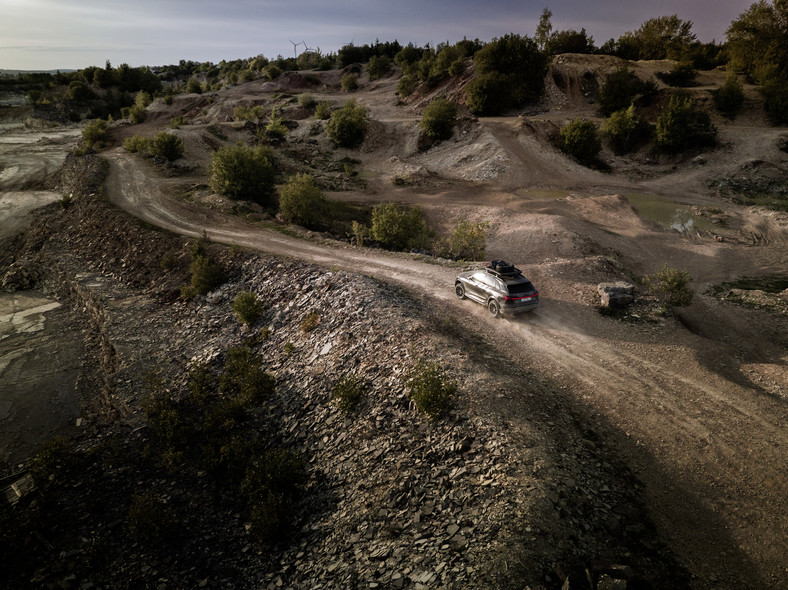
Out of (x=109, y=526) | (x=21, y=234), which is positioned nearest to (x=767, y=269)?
(x=109, y=526)

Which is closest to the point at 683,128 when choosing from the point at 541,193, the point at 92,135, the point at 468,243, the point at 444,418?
the point at 541,193

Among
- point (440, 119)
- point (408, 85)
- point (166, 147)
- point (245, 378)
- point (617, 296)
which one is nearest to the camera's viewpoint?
point (245, 378)

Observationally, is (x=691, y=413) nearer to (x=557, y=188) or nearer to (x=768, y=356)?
(x=768, y=356)

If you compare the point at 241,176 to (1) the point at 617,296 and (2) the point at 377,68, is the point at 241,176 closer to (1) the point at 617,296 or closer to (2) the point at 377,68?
(1) the point at 617,296

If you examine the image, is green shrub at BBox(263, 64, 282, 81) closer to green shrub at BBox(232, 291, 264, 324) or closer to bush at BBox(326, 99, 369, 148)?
bush at BBox(326, 99, 369, 148)

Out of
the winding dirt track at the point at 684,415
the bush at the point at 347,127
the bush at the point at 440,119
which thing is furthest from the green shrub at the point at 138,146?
the winding dirt track at the point at 684,415

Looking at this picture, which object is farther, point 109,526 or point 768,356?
point 768,356

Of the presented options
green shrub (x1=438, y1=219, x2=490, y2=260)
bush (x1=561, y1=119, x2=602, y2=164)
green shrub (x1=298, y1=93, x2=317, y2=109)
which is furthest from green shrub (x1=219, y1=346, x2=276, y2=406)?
green shrub (x1=298, y1=93, x2=317, y2=109)
